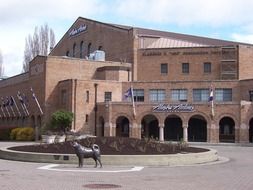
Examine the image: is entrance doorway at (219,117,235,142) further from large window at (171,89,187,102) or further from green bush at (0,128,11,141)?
green bush at (0,128,11,141)

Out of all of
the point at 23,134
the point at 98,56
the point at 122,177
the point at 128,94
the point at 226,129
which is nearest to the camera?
the point at 122,177

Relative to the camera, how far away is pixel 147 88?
64.5 m

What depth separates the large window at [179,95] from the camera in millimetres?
62875

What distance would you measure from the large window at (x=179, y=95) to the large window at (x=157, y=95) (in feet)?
4.07

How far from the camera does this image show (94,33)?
77.6 meters

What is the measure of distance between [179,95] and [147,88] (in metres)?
4.16

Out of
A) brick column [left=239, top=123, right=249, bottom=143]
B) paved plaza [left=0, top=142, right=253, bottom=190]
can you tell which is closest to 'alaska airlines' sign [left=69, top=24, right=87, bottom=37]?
brick column [left=239, top=123, right=249, bottom=143]

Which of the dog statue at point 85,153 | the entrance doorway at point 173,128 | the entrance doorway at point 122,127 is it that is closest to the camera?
the dog statue at point 85,153

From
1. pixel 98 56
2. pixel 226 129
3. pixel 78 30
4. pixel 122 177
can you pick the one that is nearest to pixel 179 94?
pixel 226 129

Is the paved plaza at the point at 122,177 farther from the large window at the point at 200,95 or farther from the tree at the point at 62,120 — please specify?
the large window at the point at 200,95

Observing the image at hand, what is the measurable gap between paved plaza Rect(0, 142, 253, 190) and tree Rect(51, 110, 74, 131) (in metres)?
32.8

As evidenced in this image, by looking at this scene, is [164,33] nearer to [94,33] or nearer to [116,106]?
[94,33]

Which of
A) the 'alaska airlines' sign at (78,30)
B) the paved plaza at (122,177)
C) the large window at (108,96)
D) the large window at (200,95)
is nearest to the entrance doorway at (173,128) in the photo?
the large window at (200,95)

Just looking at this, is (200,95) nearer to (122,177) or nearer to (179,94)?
(179,94)
